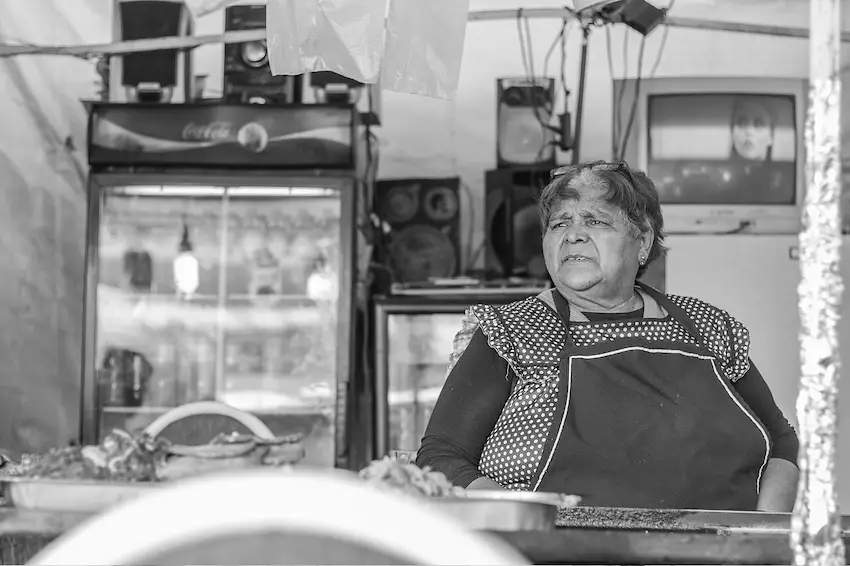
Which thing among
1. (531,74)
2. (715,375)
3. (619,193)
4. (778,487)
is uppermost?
(531,74)

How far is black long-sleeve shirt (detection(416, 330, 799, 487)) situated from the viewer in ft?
7.67

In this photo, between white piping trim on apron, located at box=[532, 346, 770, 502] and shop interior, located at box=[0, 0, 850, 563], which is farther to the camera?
shop interior, located at box=[0, 0, 850, 563]

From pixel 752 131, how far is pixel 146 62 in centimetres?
245

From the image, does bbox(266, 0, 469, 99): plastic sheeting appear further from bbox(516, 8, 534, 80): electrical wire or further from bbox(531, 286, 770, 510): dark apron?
bbox(516, 8, 534, 80): electrical wire

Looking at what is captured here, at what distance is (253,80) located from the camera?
14.9 feet

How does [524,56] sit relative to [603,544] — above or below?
above

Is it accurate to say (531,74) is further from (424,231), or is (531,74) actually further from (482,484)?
(482,484)

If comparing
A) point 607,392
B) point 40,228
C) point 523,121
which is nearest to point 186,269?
point 40,228

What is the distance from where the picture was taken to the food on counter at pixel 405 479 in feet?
4.00

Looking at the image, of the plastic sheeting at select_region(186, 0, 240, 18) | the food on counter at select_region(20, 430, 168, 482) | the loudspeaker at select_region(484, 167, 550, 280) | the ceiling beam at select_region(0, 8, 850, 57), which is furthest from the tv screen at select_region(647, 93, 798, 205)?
the food on counter at select_region(20, 430, 168, 482)

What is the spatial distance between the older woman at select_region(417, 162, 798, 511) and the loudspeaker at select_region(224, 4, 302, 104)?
2.11m

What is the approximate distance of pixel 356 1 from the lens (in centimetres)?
235

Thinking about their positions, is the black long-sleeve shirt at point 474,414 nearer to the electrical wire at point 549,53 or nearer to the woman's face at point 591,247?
the woman's face at point 591,247

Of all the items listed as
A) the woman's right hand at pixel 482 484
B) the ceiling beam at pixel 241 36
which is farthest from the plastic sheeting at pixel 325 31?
the ceiling beam at pixel 241 36
